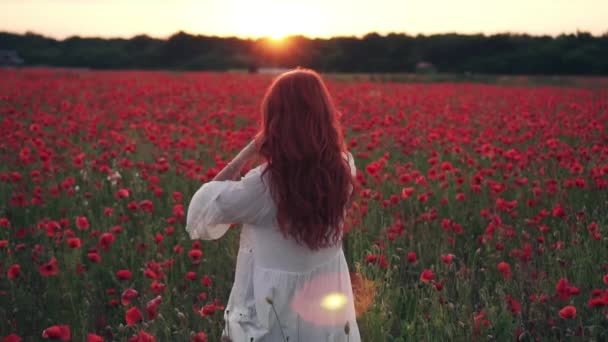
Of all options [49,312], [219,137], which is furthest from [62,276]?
[219,137]

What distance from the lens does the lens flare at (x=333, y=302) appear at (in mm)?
2561

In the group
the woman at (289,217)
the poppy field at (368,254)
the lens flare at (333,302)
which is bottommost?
the poppy field at (368,254)

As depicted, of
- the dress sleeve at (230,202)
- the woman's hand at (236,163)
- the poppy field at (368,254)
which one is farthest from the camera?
the poppy field at (368,254)

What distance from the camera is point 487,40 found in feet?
144

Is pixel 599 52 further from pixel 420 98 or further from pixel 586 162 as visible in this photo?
pixel 586 162

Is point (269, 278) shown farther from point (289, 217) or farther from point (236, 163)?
point (236, 163)

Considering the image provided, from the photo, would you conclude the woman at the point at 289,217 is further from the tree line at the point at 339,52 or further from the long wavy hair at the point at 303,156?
the tree line at the point at 339,52

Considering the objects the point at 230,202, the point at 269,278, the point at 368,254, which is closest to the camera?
the point at 230,202

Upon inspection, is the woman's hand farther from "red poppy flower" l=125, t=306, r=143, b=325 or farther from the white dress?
"red poppy flower" l=125, t=306, r=143, b=325

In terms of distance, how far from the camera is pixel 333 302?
258 centimetres

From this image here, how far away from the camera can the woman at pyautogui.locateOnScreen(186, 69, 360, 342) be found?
2.38 metres

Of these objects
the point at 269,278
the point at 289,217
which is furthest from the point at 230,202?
the point at 269,278

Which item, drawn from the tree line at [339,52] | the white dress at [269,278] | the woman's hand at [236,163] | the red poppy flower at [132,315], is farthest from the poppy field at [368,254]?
the tree line at [339,52]

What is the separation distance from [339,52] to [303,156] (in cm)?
4478
